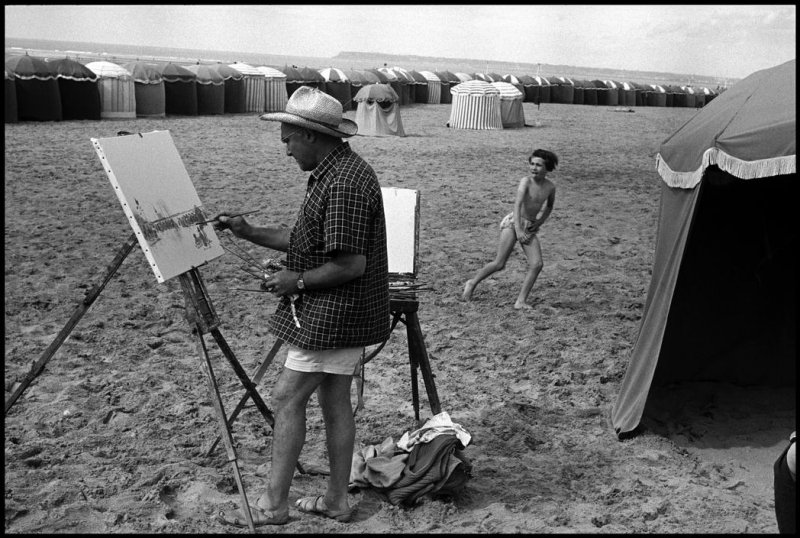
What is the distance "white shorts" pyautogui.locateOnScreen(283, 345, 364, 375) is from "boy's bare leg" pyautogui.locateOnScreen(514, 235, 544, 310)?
12.8 feet

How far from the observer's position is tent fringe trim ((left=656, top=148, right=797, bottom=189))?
4.01 metres

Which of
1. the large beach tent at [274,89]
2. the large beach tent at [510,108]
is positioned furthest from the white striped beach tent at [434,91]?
the large beach tent at [510,108]

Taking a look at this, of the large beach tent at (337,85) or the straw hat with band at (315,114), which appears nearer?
the straw hat with band at (315,114)

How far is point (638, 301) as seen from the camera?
7633 millimetres

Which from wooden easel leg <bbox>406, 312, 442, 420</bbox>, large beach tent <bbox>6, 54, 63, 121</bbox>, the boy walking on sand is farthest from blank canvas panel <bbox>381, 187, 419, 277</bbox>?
large beach tent <bbox>6, 54, 63, 121</bbox>

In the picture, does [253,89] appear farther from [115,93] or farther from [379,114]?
[379,114]

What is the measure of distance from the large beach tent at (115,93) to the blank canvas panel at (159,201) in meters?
20.3

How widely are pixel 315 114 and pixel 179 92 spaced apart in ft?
75.9

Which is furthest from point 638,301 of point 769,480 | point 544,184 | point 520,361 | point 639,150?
point 639,150

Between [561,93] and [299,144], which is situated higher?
[299,144]

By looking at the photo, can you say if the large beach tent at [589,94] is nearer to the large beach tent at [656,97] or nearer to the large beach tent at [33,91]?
the large beach tent at [656,97]

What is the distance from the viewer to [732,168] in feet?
13.8

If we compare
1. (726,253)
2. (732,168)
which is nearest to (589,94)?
(726,253)

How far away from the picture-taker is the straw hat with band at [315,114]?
3.39 metres
